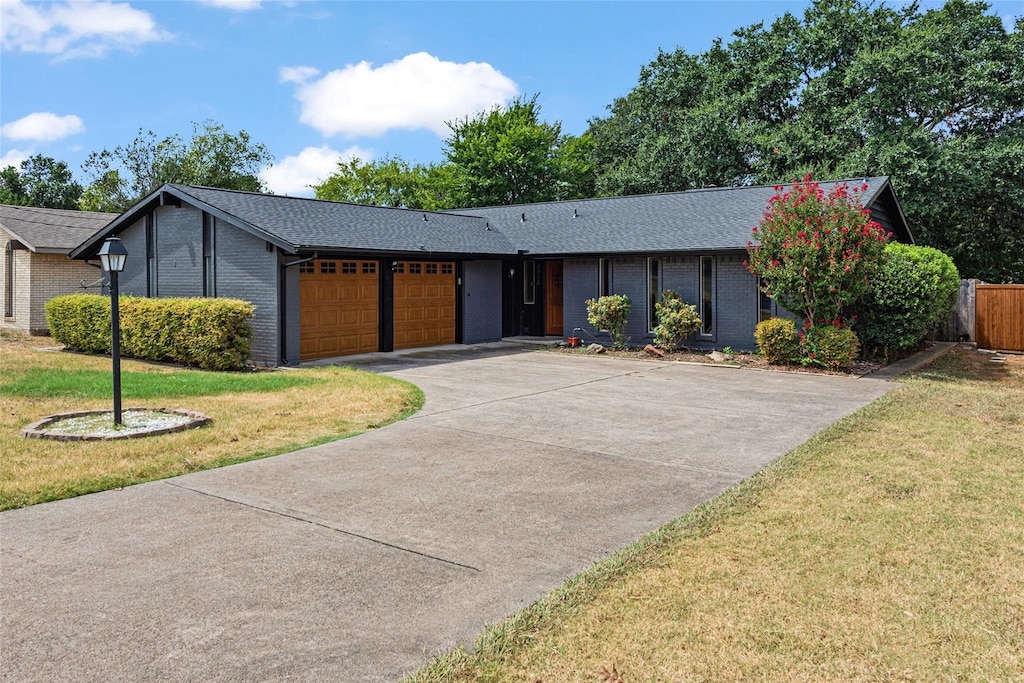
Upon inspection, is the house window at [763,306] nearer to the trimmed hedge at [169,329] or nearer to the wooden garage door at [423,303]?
the wooden garage door at [423,303]

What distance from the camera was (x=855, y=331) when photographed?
15.7 m

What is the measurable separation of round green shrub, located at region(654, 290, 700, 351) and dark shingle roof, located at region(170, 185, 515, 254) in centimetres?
499

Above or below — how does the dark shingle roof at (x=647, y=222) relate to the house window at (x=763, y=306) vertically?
above

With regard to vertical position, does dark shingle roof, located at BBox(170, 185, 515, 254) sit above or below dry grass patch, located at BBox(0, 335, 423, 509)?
above

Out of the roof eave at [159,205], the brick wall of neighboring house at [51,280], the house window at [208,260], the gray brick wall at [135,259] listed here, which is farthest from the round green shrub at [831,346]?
the brick wall of neighboring house at [51,280]

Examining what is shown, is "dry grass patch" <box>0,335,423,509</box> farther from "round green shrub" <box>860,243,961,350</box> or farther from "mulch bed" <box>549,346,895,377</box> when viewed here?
"round green shrub" <box>860,243,961,350</box>

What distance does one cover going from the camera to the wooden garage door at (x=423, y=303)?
59.8 feet

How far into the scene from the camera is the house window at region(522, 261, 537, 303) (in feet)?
71.9

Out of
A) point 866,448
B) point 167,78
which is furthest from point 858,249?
point 167,78

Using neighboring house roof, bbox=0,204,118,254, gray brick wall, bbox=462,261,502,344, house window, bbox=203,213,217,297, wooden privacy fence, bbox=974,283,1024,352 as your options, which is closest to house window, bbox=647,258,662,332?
gray brick wall, bbox=462,261,502,344

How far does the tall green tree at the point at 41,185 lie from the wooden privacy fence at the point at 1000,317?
56.1 meters

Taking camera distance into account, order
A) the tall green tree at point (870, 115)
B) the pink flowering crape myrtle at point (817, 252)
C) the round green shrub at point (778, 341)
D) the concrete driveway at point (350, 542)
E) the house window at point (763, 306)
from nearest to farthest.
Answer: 1. the concrete driveway at point (350, 542)
2. the pink flowering crape myrtle at point (817, 252)
3. the round green shrub at point (778, 341)
4. the house window at point (763, 306)
5. the tall green tree at point (870, 115)

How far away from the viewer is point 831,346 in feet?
45.6

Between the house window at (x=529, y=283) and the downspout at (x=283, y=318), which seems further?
the house window at (x=529, y=283)
